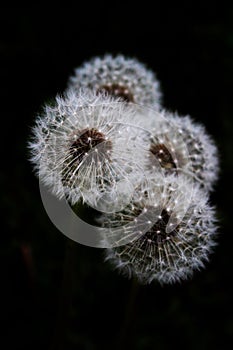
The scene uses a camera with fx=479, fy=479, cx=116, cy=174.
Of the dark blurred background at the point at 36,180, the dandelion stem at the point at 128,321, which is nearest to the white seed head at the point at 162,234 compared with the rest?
the dandelion stem at the point at 128,321

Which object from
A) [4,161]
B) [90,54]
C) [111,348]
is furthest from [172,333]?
[90,54]

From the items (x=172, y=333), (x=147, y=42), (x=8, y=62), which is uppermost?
(x=147, y=42)

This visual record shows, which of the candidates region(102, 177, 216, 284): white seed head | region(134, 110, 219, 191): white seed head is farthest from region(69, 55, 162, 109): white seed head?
region(102, 177, 216, 284): white seed head

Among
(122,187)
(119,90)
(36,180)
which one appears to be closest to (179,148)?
(119,90)

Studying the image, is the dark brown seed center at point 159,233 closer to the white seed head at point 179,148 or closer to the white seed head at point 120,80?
the white seed head at point 179,148

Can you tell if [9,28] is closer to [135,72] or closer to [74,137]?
[135,72]
